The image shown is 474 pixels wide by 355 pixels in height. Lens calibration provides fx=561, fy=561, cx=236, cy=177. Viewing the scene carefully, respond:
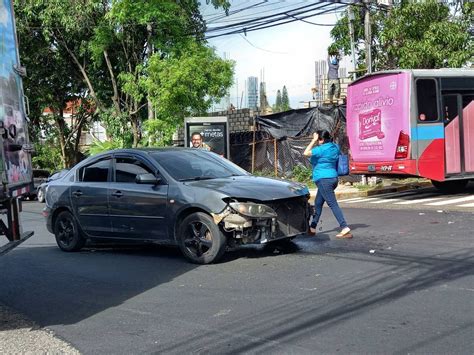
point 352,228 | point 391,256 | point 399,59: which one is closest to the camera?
point 391,256

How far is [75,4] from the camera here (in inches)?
858

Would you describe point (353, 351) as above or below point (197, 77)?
below

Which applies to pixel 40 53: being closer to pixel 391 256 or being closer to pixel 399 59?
pixel 399 59

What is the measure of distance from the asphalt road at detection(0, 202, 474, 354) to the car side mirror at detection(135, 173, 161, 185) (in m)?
1.14

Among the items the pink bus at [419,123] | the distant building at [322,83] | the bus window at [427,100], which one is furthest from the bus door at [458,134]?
the distant building at [322,83]

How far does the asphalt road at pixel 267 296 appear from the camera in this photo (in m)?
4.54

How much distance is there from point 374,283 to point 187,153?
12.5ft

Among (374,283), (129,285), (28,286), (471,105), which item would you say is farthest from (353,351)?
(471,105)

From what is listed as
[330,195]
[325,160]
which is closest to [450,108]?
[325,160]

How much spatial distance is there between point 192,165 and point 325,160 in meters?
2.16

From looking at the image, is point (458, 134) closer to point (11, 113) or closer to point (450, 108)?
point (450, 108)

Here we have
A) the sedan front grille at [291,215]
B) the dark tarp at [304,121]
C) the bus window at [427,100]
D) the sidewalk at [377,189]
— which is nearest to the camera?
the sedan front grille at [291,215]

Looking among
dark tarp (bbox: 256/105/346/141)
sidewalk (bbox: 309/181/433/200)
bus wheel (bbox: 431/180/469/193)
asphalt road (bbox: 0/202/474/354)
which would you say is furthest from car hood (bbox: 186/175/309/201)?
dark tarp (bbox: 256/105/346/141)

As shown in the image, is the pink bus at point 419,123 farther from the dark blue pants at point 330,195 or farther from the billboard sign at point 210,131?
the billboard sign at point 210,131
